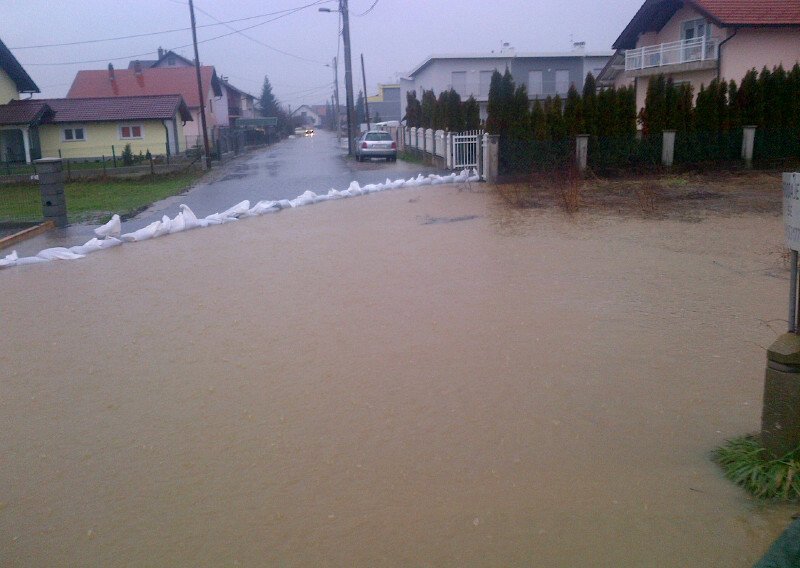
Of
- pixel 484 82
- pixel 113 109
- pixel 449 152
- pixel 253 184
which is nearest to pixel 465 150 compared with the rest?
pixel 449 152

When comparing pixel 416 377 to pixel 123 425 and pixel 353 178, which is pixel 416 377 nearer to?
pixel 123 425

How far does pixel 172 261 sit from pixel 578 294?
20.0ft

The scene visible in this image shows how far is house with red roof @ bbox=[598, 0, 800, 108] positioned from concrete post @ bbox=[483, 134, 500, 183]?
12.3 metres

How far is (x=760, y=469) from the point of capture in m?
4.25

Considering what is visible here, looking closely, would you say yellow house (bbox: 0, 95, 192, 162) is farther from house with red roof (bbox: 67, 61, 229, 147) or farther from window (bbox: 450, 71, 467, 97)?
window (bbox: 450, 71, 467, 97)

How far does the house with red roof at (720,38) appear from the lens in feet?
94.9

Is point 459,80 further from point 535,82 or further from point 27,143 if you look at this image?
point 27,143

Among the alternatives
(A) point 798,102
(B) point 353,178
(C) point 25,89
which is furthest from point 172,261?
(C) point 25,89

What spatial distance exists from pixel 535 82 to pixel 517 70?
61.3 inches

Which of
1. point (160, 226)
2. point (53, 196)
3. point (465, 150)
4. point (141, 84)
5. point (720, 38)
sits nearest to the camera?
point (160, 226)

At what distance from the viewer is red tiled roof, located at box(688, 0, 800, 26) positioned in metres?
28.6

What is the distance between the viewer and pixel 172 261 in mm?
11688

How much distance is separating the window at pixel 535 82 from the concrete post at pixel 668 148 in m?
35.6

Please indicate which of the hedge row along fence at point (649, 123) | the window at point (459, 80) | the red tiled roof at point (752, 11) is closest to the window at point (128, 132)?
the window at point (459, 80)
